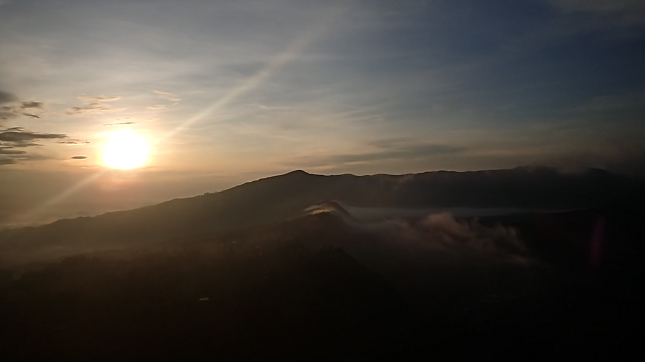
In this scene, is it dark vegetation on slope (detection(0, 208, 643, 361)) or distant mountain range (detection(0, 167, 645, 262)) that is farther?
distant mountain range (detection(0, 167, 645, 262))

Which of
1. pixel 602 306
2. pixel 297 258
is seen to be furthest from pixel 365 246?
pixel 602 306

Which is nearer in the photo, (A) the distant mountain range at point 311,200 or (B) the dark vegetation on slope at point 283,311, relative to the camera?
(B) the dark vegetation on slope at point 283,311

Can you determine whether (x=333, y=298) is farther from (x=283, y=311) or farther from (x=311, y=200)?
(x=311, y=200)

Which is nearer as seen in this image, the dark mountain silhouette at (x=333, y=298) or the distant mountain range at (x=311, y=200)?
the dark mountain silhouette at (x=333, y=298)

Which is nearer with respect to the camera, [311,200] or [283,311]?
[283,311]

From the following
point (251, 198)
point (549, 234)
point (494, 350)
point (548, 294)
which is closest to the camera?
point (494, 350)

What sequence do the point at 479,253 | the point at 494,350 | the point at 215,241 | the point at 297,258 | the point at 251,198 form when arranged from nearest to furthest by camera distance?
the point at 494,350, the point at 297,258, the point at 215,241, the point at 479,253, the point at 251,198

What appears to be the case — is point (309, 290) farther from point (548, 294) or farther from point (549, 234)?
point (549, 234)

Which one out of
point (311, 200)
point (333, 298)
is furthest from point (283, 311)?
point (311, 200)

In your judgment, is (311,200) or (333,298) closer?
(333,298)

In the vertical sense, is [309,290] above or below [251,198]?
below

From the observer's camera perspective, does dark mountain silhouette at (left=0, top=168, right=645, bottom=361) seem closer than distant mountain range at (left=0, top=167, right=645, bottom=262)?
Yes
